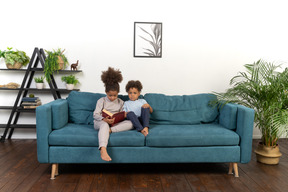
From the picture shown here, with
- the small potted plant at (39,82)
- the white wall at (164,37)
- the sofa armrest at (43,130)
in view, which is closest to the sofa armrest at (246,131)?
the white wall at (164,37)

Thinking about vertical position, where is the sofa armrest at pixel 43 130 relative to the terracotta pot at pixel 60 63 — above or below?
below

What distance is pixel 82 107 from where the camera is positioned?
306 cm

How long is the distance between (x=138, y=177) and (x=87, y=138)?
63 cm

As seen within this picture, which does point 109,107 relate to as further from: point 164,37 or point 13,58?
point 13,58

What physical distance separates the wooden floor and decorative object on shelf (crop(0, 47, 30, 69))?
1295 millimetres

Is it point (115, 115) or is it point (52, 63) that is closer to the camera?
point (115, 115)

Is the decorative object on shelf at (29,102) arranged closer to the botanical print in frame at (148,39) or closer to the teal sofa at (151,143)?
the teal sofa at (151,143)

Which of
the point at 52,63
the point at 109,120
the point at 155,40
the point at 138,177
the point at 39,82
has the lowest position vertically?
the point at 138,177

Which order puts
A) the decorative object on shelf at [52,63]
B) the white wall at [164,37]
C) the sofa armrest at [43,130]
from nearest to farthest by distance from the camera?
the sofa armrest at [43,130], the decorative object on shelf at [52,63], the white wall at [164,37]

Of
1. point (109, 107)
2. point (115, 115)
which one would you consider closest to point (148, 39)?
point (109, 107)

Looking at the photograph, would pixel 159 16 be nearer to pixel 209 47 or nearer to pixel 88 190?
pixel 209 47

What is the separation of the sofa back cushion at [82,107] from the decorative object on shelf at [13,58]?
1.16 metres

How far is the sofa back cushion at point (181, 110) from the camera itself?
10.1ft

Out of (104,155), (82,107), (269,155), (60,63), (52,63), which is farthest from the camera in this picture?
(60,63)
